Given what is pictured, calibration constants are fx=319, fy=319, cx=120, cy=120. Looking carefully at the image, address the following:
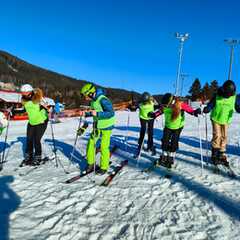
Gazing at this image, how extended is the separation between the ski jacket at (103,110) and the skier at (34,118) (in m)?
1.70

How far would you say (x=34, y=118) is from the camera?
8.33m

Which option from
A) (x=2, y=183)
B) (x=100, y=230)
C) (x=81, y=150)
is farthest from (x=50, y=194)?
(x=81, y=150)

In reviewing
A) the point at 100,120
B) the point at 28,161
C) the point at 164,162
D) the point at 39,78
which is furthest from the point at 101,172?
the point at 39,78

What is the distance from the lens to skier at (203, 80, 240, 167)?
784 cm

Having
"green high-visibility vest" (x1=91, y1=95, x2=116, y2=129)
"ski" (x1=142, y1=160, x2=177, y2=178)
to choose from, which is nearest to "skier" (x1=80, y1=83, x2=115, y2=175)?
"green high-visibility vest" (x1=91, y1=95, x2=116, y2=129)

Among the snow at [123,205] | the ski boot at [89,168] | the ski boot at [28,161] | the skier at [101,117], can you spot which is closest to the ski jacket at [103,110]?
the skier at [101,117]

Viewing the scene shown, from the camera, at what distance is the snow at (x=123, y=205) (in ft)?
15.1

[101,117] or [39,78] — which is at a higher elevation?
[39,78]

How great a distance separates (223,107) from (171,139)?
1.53m

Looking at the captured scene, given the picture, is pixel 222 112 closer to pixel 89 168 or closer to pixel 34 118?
pixel 89 168

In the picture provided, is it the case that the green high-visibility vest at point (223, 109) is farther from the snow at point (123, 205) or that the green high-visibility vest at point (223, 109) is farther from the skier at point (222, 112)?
the snow at point (123, 205)

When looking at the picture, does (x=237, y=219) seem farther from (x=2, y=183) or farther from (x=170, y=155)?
(x=2, y=183)

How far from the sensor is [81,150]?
421 inches

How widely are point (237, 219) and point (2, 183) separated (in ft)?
15.6
